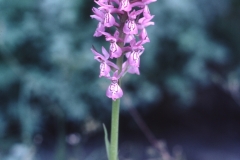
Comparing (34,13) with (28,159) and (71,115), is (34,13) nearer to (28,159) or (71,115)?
(71,115)

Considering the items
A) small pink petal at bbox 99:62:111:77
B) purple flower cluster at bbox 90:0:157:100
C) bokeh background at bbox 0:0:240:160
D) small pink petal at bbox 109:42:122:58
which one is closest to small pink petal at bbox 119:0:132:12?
purple flower cluster at bbox 90:0:157:100

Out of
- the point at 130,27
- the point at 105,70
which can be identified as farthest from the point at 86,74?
the point at 130,27

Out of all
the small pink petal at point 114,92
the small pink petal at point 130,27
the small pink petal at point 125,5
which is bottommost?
the small pink petal at point 114,92

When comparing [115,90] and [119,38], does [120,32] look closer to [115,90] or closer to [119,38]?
[119,38]

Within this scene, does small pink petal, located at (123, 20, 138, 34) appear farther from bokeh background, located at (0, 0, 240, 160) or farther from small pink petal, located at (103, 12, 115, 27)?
bokeh background, located at (0, 0, 240, 160)

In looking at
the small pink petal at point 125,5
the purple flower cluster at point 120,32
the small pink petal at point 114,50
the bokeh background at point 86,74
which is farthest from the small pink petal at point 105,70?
the bokeh background at point 86,74

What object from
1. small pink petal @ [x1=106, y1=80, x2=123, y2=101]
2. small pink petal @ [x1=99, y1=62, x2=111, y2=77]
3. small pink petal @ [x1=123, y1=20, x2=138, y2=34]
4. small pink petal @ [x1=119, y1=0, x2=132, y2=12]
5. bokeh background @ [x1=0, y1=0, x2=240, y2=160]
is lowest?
small pink petal @ [x1=106, y1=80, x2=123, y2=101]

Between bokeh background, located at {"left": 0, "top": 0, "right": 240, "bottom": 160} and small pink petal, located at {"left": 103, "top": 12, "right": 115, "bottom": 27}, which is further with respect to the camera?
bokeh background, located at {"left": 0, "top": 0, "right": 240, "bottom": 160}

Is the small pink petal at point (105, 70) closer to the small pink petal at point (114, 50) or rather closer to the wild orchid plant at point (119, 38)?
the wild orchid plant at point (119, 38)

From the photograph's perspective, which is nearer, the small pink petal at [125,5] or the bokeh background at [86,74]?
the small pink petal at [125,5]
